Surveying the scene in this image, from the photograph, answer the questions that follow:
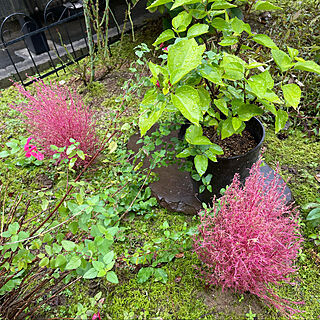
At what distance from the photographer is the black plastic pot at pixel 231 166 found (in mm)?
1878

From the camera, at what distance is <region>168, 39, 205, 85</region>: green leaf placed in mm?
1249

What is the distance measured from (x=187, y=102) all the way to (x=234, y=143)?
916 mm

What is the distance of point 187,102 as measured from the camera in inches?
51.3

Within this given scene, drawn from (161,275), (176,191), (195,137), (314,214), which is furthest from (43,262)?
(314,214)

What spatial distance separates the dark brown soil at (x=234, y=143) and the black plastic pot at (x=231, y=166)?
5cm

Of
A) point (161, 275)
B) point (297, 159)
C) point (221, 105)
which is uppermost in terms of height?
point (221, 105)

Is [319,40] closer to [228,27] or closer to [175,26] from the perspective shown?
[228,27]

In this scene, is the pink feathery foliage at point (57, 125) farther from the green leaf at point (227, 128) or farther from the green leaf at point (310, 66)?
the green leaf at point (310, 66)

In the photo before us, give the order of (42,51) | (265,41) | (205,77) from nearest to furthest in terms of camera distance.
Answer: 1. (205,77)
2. (265,41)
3. (42,51)

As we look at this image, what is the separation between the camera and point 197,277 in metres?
1.76

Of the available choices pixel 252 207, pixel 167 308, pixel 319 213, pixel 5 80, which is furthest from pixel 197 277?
pixel 5 80

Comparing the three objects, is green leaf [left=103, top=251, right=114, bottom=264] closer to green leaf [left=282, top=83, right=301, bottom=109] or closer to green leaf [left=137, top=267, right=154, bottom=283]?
green leaf [left=137, top=267, right=154, bottom=283]

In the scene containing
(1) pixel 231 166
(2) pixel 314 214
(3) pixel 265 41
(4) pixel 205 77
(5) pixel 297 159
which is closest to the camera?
(4) pixel 205 77

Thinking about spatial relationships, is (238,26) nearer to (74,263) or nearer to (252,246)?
(252,246)
